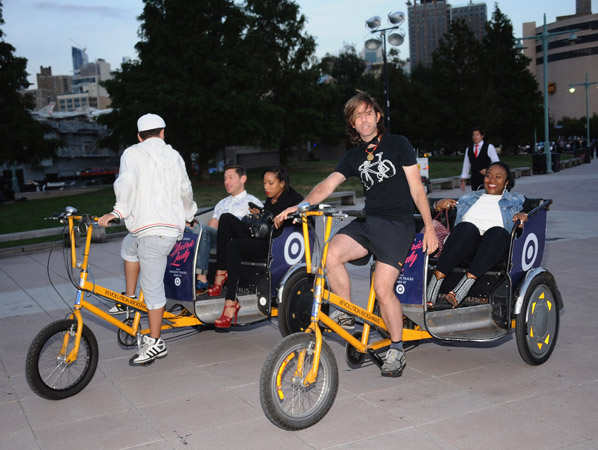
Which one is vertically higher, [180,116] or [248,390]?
[180,116]

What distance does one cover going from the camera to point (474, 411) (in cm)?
382

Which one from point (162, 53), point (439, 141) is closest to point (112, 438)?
point (162, 53)

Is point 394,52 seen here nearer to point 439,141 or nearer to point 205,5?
point 439,141

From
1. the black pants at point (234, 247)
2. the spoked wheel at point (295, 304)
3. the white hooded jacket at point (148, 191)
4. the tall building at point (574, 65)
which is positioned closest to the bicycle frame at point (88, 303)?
the white hooded jacket at point (148, 191)

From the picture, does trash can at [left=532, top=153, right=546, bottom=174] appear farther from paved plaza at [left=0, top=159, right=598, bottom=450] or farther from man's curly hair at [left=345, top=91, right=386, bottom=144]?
man's curly hair at [left=345, top=91, right=386, bottom=144]

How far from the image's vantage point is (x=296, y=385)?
3.56 m

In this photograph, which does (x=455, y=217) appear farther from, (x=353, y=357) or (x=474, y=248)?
(x=353, y=357)

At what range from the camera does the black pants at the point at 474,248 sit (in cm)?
470

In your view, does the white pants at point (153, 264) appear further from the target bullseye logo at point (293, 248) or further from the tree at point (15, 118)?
the tree at point (15, 118)

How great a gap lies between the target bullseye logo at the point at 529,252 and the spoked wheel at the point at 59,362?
3202mm

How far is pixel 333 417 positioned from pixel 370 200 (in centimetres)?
145

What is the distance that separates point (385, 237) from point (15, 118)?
3537 centimetres

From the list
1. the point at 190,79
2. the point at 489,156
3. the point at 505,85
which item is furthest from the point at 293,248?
the point at 505,85

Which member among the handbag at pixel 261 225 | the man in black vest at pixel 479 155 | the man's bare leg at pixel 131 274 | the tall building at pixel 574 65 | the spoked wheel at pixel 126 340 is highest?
the tall building at pixel 574 65
